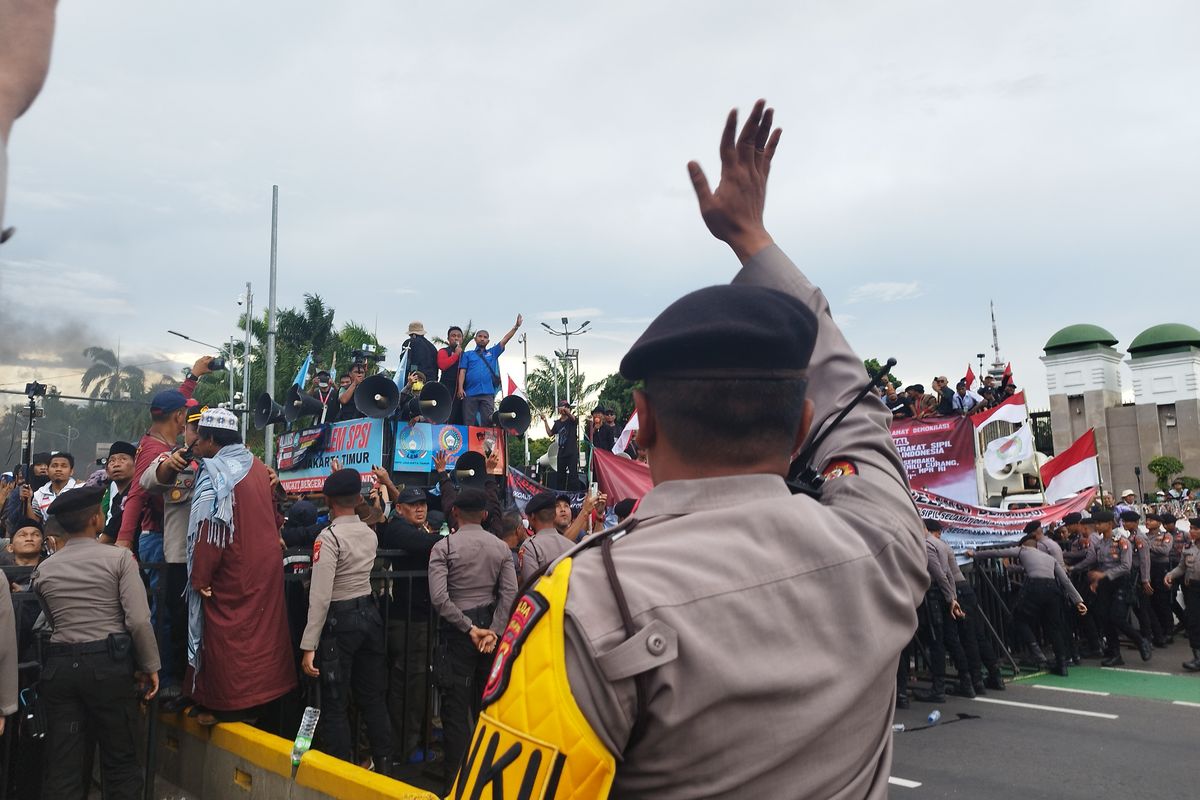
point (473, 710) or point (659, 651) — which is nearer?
point (659, 651)

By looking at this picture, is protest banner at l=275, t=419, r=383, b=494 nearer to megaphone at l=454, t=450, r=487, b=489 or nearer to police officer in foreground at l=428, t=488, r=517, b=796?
megaphone at l=454, t=450, r=487, b=489

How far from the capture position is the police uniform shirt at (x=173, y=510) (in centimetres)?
519

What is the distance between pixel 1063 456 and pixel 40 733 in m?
12.8

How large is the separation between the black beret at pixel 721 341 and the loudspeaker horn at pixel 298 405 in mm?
11220

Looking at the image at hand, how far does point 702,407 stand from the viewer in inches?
52.9

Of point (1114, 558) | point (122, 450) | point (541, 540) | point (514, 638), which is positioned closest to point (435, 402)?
point (122, 450)

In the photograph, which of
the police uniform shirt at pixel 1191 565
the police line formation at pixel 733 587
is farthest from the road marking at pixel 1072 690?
the police line formation at pixel 733 587

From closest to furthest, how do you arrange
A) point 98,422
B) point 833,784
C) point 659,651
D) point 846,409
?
1. point 659,651
2. point 833,784
3. point 846,409
4. point 98,422

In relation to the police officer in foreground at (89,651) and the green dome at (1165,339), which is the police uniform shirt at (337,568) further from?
the green dome at (1165,339)

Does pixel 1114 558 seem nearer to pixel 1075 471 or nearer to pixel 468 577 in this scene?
pixel 1075 471

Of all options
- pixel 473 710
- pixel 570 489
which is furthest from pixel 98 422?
pixel 473 710

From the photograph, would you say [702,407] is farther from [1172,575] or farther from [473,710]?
[1172,575]

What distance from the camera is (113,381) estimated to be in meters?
28.8

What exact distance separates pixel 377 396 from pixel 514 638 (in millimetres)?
10037
